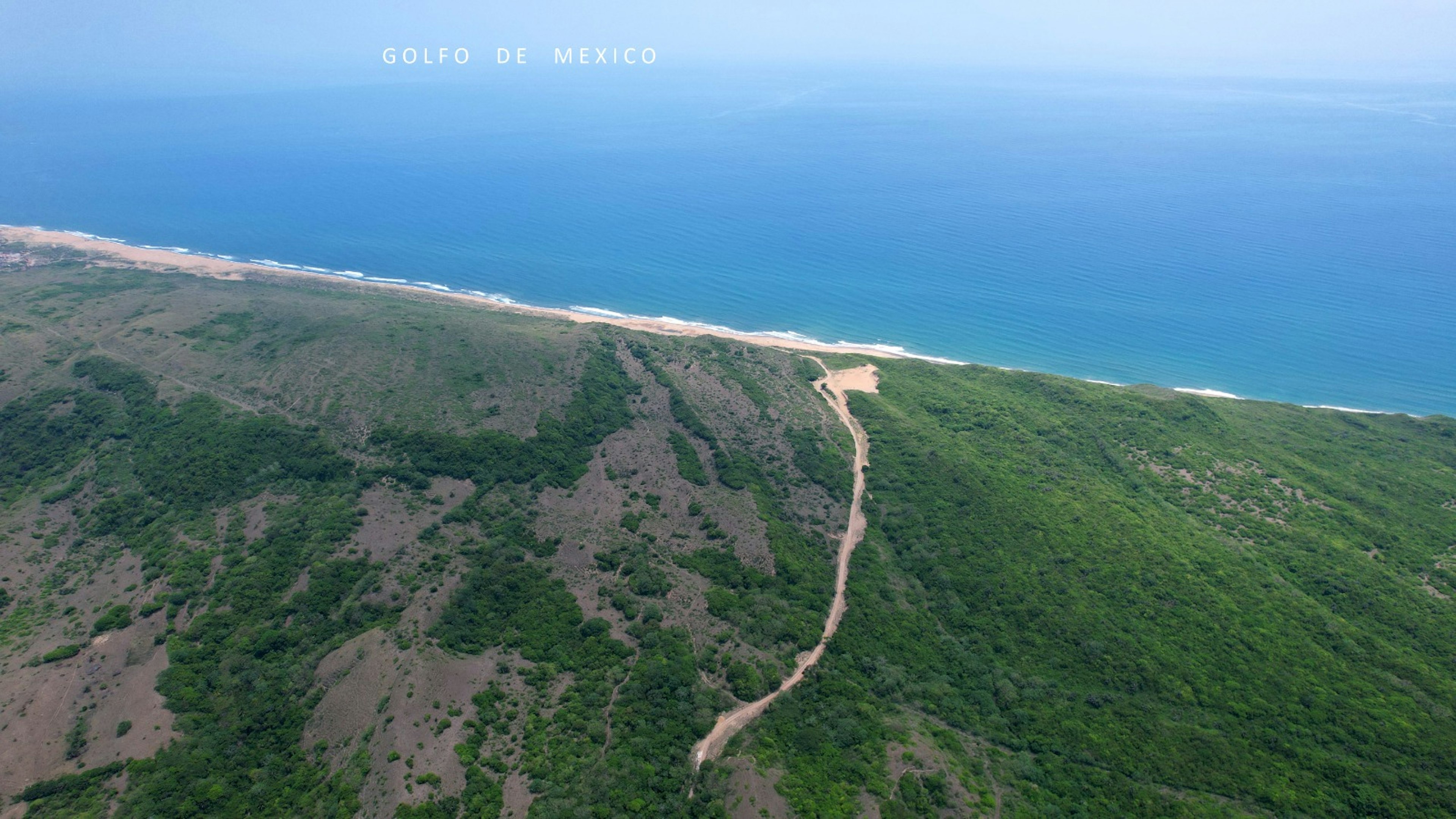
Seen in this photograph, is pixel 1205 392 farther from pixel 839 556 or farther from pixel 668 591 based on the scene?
pixel 668 591

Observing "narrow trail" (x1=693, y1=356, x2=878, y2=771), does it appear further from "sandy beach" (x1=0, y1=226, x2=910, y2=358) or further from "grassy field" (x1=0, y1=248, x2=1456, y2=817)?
"sandy beach" (x1=0, y1=226, x2=910, y2=358)

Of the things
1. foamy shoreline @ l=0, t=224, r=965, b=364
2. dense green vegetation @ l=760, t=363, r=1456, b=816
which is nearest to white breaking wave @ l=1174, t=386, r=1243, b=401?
dense green vegetation @ l=760, t=363, r=1456, b=816

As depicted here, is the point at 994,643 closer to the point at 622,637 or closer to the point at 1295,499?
the point at 622,637

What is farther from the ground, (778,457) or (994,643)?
(778,457)

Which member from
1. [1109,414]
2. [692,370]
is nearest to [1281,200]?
[1109,414]

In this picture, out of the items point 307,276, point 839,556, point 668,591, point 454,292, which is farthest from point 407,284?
point 839,556

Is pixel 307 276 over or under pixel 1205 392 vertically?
under

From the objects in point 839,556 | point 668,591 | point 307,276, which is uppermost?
point 839,556
